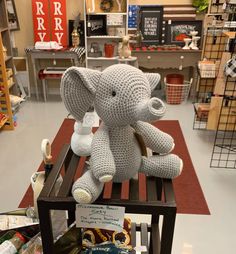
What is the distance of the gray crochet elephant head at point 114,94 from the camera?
82 cm

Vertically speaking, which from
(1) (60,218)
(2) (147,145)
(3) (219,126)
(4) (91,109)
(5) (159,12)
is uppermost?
(5) (159,12)

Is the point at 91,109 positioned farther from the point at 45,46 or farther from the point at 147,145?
the point at 45,46

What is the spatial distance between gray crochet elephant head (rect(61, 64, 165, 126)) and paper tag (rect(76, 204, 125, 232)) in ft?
0.84

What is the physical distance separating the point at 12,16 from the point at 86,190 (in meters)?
4.17

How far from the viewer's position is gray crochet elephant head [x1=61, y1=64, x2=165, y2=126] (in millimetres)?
817

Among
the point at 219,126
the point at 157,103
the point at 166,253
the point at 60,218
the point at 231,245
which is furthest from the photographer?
the point at 219,126

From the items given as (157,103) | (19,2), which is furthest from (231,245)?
(19,2)

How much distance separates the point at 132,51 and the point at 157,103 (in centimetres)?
352

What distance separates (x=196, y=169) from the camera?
265 cm

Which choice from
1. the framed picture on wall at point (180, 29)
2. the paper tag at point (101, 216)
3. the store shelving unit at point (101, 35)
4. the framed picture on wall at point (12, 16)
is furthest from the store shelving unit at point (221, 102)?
the framed picture on wall at point (12, 16)

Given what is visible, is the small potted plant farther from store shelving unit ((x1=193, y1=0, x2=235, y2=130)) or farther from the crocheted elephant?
the crocheted elephant

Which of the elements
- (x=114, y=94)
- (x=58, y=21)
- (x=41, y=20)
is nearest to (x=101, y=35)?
(x=58, y=21)

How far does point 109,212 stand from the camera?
2.83ft

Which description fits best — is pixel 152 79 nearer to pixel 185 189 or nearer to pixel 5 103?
pixel 185 189
